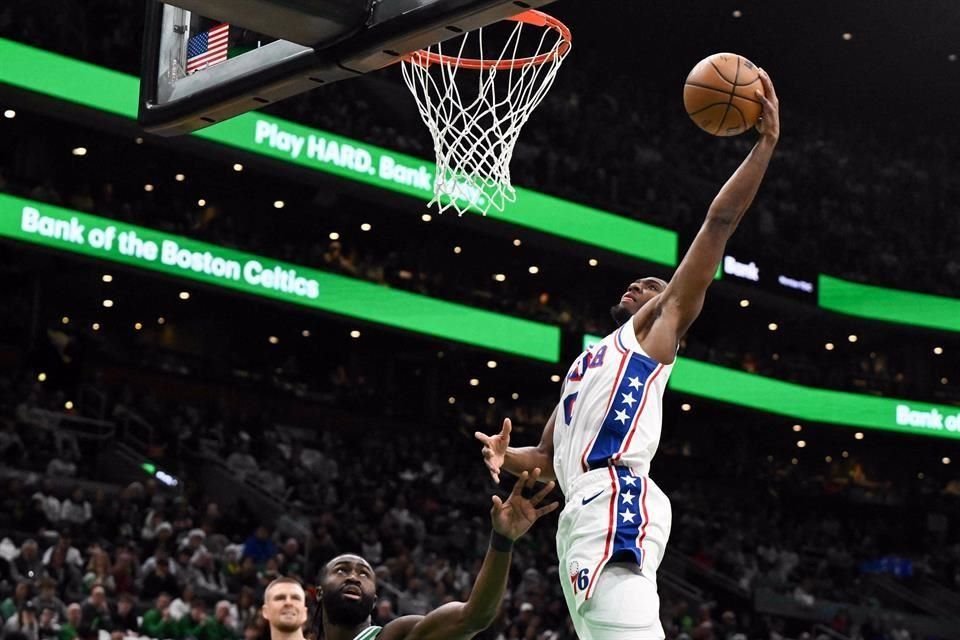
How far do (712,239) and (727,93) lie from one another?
593mm

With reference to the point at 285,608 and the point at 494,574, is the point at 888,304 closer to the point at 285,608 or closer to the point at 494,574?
the point at 285,608

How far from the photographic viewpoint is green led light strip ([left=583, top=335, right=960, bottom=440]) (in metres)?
25.7

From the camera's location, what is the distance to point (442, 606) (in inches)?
178

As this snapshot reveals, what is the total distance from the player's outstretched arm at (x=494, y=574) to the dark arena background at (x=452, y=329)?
8.30 m

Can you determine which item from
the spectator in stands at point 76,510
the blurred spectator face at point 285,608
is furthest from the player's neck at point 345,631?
the spectator in stands at point 76,510

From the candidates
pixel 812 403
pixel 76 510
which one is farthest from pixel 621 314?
pixel 812 403

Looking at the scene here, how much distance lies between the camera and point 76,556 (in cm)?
1420

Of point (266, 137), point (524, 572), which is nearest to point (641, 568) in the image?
point (524, 572)

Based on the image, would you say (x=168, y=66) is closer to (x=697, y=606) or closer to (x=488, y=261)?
(x=697, y=606)

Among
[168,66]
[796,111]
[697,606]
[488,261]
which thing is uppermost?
[796,111]

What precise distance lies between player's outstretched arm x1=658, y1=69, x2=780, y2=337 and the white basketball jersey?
174 mm

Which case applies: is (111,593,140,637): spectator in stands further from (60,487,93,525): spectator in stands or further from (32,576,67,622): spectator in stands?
(60,487,93,525): spectator in stands

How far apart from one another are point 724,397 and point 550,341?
3.59m

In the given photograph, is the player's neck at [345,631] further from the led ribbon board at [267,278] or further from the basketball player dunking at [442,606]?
the led ribbon board at [267,278]
